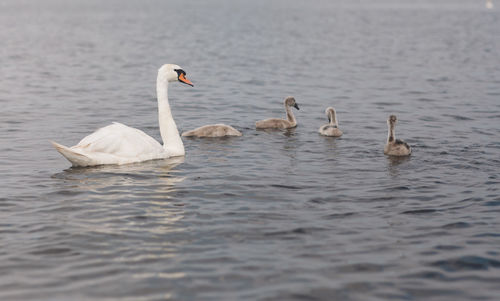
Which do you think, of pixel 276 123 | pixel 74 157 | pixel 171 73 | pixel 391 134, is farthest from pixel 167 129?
pixel 391 134

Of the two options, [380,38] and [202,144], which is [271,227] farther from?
[380,38]

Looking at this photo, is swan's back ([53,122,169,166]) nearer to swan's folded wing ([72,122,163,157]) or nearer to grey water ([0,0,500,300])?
swan's folded wing ([72,122,163,157])

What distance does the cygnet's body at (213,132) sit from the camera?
53.6 ft

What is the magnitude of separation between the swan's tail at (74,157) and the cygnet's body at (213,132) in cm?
388

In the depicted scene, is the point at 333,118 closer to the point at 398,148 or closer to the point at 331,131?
the point at 331,131

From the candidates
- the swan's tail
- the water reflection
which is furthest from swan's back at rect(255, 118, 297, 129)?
the swan's tail

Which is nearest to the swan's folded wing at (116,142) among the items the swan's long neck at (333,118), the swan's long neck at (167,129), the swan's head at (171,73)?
the swan's long neck at (167,129)

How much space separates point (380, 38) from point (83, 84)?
3139 cm

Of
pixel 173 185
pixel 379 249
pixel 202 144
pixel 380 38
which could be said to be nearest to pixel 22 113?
pixel 202 144

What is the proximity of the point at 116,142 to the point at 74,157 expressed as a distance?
0.85 meters

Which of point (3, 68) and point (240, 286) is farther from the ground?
point (3, 68)

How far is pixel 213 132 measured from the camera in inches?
645

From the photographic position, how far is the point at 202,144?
52.4 ft

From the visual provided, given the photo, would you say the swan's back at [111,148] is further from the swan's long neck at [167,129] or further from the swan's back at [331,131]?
the swan's back at [331,131]
